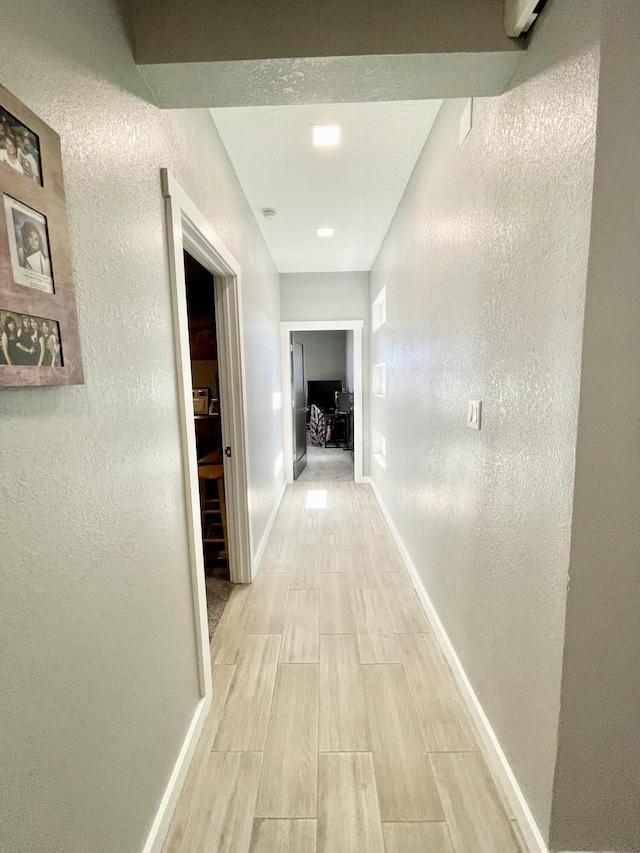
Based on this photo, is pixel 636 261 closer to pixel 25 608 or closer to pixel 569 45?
pixel 569 45

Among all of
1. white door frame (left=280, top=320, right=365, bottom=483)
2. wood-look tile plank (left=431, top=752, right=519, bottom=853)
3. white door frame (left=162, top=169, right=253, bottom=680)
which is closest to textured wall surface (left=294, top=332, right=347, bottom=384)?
white door frame (left=280, top=320, right=365, bottom=483)

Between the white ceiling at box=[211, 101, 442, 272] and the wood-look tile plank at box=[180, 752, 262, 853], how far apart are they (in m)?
2.78

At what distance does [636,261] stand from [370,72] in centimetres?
92

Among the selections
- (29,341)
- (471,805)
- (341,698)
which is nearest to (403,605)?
(341,698)

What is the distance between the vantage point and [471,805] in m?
1.14

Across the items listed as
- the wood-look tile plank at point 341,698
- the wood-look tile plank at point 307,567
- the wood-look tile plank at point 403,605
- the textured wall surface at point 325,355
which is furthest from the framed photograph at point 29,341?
the textured wall surface at point 325,355

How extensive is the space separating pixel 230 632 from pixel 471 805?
1.29 metres

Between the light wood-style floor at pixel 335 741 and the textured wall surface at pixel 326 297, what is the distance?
10.7 feet

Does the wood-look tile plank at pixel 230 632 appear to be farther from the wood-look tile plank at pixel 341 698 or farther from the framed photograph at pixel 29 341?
the framed photograph at pixel 29 341

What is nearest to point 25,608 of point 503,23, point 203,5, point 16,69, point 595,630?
point 16,69

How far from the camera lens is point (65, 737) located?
0.70m

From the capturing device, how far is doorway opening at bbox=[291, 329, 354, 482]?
5039 millimetres

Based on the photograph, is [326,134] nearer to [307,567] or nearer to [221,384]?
[221,384]

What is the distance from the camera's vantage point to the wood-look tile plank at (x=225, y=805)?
106 cm
